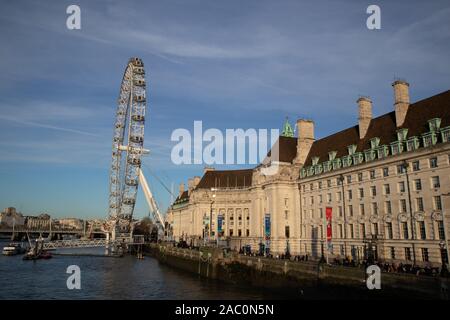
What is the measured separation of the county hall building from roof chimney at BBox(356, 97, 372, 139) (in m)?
0.16

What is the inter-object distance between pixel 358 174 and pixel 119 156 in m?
76.8

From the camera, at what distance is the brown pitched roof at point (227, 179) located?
12488 cm

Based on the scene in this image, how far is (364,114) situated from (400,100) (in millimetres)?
8845

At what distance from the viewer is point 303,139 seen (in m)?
82.3

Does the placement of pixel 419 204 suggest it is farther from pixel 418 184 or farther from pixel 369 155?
pixel 369 155

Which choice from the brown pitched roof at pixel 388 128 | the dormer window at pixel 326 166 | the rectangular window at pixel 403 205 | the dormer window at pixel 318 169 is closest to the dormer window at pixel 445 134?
the brown pitched roof at pixel 388 128

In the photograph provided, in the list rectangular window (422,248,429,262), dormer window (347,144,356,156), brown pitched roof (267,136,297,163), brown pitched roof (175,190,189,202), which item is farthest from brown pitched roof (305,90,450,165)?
brown pitched roof (175,190,189,202)

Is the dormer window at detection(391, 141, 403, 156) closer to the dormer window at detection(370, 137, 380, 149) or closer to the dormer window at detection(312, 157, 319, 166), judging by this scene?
the dormer window at detection(370, 137, 380, 149)

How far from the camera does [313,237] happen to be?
69.9 m

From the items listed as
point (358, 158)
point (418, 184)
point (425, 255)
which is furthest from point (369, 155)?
point (425, 255)

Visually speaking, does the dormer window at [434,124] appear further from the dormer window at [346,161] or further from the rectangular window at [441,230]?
the dormer window at [346,161]

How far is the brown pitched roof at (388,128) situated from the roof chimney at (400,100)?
0.68 metres

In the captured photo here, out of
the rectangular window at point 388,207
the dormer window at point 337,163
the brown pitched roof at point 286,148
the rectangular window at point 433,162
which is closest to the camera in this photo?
the rectangular window at point 433,162

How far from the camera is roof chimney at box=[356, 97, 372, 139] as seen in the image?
2544 inches
